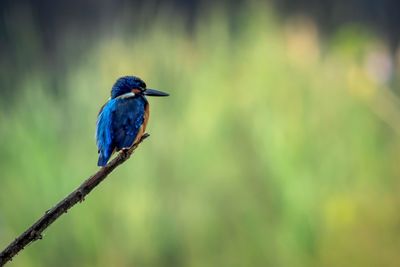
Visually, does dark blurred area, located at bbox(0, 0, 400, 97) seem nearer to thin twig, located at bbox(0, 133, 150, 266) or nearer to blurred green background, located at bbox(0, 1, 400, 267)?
blurred green background, located at bbox(0, 1, 400, 267)

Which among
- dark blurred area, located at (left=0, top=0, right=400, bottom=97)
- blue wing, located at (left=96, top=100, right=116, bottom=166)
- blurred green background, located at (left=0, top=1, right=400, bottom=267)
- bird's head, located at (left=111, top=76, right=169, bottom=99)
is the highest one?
dark blurred area, located at (left=0, top=0, right=400, bottom=97)

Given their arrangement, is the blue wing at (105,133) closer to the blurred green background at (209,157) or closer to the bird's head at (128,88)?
the bird's head at (128,88)

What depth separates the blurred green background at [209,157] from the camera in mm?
1310

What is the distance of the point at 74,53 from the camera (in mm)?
1564

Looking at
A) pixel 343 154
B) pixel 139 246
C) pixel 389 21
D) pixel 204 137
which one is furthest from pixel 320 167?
pixel 389 21

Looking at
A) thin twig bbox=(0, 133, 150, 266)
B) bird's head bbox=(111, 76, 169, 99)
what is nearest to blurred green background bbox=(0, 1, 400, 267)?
bird's head bbox=(111, 76, 169, 99)

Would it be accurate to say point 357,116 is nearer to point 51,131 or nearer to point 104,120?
point 51,131

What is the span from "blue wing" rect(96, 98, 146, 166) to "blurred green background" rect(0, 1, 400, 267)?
0.60 meters

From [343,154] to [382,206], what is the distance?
0.16 m

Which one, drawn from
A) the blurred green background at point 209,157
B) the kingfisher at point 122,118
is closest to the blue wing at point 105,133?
the kingfisher at point 122,118

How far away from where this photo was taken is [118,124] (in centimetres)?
69

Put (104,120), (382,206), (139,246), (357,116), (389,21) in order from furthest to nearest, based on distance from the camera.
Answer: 1. (389,21)
2. (357,116)
3. (382,206)
4. (139,246)
5. (104,120)

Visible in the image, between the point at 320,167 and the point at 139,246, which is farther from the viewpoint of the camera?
the point at 320,167

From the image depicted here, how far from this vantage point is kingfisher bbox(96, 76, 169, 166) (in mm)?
644
